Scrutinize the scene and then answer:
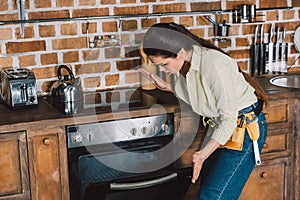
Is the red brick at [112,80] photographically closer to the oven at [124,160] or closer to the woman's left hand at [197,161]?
the oven at [124,160]

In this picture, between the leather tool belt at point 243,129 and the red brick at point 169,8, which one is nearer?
the leather tool belt at point 243,129

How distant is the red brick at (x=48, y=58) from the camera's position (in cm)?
282

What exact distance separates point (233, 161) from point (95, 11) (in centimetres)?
114

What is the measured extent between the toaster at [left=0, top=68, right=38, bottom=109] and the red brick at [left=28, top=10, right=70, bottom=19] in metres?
0.36

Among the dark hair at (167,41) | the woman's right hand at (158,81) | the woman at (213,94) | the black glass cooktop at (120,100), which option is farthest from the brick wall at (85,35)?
the dark hair at (167,41)

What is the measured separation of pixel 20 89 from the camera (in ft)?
8.20

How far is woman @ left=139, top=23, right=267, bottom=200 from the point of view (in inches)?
88.5

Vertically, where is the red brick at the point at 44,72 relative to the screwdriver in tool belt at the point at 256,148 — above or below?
above

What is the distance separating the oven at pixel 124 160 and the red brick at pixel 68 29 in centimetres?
67

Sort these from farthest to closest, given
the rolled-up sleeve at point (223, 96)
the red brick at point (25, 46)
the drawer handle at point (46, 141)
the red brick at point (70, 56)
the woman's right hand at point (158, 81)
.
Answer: the red brick at point (70, 56) < the red brick at point (25, 46) < the woman's right hand at point (158, 81) < the drawer handle at point (46, 141) < the rolled-up sleeve at point (223, 96)

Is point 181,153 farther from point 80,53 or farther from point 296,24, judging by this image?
point 296,24

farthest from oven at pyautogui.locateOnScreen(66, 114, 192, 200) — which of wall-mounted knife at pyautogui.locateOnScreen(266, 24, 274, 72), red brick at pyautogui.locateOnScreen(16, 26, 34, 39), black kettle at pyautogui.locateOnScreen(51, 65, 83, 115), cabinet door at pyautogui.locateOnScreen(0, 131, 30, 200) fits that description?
wall-mounted knife at pyautogui.locateOnScreen(266, 24, 274, 72)

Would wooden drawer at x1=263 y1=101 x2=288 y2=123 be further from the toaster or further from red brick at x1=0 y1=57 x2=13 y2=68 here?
red brick at x1=0 y1=57 x2=13 y2=68

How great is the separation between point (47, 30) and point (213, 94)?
1043 mm
